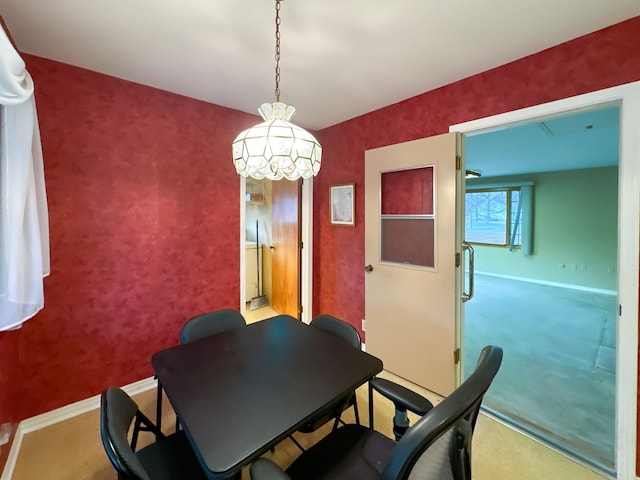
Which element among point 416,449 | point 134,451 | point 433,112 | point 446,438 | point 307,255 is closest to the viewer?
point 416,449

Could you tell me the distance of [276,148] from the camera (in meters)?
1.20

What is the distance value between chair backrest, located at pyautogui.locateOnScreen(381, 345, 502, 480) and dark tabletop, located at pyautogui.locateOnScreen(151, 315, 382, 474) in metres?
0.43

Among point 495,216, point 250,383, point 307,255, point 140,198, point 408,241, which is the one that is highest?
point 495,216

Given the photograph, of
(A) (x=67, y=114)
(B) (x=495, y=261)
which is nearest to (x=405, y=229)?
(A) (x=67, y=114)

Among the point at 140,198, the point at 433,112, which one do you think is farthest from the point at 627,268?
the point at 140,198

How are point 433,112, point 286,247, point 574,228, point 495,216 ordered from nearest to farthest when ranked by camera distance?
1. point 433,112
2. point 286,247
3. point 574,228
4. point 495,216

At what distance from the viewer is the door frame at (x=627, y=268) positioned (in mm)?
1418

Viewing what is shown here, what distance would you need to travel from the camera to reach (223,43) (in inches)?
63.6

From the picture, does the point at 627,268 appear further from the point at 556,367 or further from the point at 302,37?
the point at 302,37

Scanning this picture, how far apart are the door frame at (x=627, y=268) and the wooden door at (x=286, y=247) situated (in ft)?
8.60

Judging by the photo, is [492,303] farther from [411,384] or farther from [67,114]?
[67,114]

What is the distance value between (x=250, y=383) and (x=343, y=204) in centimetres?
211

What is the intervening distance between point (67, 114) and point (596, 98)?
10.7ft

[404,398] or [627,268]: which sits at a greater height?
[627,268]
